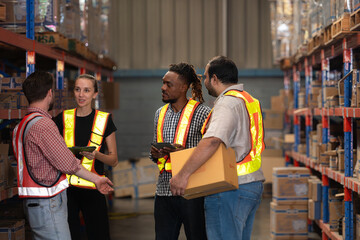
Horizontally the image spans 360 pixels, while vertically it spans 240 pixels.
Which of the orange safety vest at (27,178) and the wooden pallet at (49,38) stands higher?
the wooden pallet at (49,38)

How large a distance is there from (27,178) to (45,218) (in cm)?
28

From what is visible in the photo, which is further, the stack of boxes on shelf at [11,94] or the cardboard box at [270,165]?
the cardboard box at [270,165]

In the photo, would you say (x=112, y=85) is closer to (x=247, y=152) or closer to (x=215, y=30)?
(x=215, y=30)

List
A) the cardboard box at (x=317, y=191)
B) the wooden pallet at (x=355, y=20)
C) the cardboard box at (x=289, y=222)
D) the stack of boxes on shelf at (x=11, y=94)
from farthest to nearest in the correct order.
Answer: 1. the cardboard box at (x=289, y=222)
2. the cardboard box at (x=317, y=191)
3. the stack of boxes on shelf at (x=11, y=94)
4. the wooden pallet at (x=355, y=20)

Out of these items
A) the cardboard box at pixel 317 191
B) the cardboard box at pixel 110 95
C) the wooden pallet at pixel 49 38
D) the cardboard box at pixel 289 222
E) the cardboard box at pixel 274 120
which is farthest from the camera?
the cardboard box at pixel 274 120

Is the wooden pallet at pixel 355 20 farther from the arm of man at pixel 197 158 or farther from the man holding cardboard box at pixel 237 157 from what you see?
the arm of man at pixel 197 158

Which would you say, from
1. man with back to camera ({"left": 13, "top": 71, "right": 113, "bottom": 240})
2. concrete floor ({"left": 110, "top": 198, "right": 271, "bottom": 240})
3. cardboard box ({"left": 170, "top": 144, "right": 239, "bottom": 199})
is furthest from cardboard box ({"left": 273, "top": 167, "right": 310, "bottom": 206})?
man with back to camera ({"left": 13, "top": 71, "right": 113, "bottom": 240})

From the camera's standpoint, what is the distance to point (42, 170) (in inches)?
134

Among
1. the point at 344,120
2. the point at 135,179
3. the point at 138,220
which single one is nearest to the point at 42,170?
the point at 344,120

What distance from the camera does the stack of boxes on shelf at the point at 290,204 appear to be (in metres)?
7.59

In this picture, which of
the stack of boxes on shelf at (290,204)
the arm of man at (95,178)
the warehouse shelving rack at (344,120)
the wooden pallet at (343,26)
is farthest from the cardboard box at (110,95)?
the arm of man at (95,178)

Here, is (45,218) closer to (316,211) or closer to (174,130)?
(174,130)

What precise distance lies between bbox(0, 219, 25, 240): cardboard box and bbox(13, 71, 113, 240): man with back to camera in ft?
6.04

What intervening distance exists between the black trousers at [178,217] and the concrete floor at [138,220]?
3.71 metres
